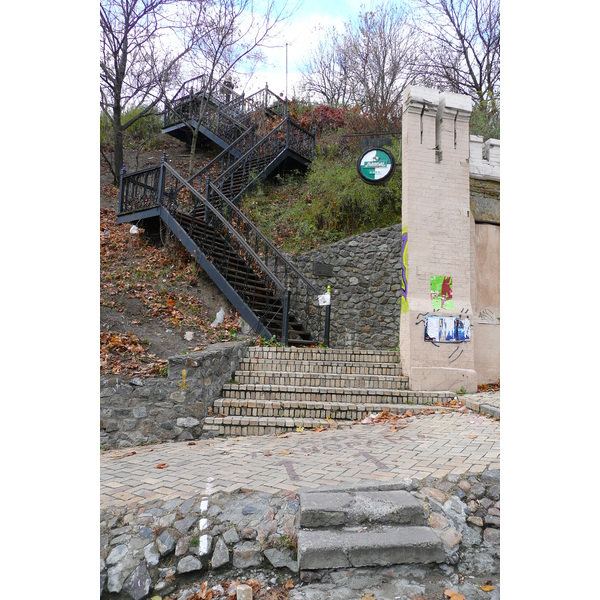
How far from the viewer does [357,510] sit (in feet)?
9.65

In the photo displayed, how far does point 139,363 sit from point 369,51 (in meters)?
15.7

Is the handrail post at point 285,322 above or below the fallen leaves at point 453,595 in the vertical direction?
above

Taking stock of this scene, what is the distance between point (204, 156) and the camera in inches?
735


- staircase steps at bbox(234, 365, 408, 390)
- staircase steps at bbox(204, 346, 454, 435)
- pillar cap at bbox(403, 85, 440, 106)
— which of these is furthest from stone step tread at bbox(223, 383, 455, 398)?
pillar cap at bbox(403, 85, 440, 106)

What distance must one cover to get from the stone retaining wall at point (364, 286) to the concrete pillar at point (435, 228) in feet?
8.20

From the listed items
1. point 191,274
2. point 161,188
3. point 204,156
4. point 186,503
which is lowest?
point 186,503

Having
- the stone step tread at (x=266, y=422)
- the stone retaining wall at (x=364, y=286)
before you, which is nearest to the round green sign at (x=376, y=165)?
the stone retaining wall at (x=364, y=286)

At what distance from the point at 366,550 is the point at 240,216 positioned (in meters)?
9.01

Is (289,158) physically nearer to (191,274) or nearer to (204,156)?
(204,156)

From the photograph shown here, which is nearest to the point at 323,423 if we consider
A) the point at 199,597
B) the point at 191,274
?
the point at 199,597

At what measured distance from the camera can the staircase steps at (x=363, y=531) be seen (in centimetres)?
267

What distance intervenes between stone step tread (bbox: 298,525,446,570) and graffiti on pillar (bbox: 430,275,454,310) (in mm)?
4729

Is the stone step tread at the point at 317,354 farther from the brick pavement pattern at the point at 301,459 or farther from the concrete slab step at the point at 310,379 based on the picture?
the brick pavement pattern at the point at 301,459

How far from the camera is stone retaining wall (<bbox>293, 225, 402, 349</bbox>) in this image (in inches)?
388
